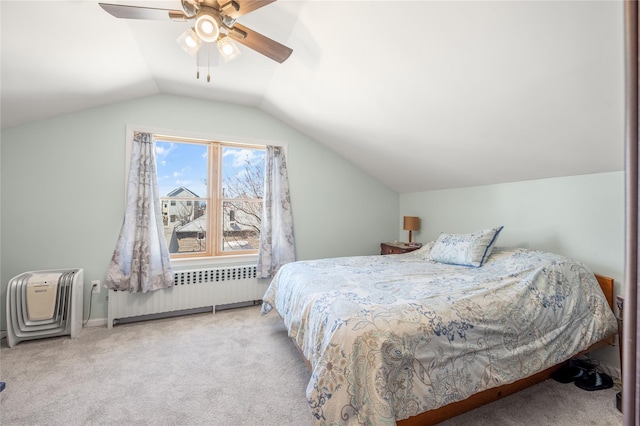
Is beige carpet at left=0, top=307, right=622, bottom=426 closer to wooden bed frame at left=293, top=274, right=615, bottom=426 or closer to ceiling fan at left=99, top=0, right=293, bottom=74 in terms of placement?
wooden bed frame at left=293, top=274, right=615, bottom=426

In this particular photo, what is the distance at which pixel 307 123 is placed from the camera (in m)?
3.42

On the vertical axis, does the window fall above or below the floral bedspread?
above

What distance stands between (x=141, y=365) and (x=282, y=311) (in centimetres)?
118

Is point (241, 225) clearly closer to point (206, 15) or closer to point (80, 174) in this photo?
point (80, 174)

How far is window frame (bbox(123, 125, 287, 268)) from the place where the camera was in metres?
2.96

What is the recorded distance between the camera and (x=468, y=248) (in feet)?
8.16

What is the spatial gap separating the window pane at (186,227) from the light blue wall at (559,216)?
10.3 feet

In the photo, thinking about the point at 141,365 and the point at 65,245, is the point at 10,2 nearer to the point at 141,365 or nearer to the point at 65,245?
the point at 65,245

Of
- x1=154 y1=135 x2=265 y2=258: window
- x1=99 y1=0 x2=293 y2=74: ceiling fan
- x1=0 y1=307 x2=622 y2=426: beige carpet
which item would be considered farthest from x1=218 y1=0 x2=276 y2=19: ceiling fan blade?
x1=0 y1=307 x2=622 y2=426: beige carpet

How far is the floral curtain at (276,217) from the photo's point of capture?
346 centimetres

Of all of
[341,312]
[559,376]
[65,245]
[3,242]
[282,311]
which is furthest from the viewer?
[65,245]

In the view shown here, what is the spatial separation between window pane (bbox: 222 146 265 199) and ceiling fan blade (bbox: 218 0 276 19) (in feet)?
7.06

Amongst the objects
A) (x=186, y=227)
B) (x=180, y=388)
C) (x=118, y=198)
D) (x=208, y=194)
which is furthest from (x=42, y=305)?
(x=208, y=194)

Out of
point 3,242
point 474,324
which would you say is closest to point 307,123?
point 474,324
